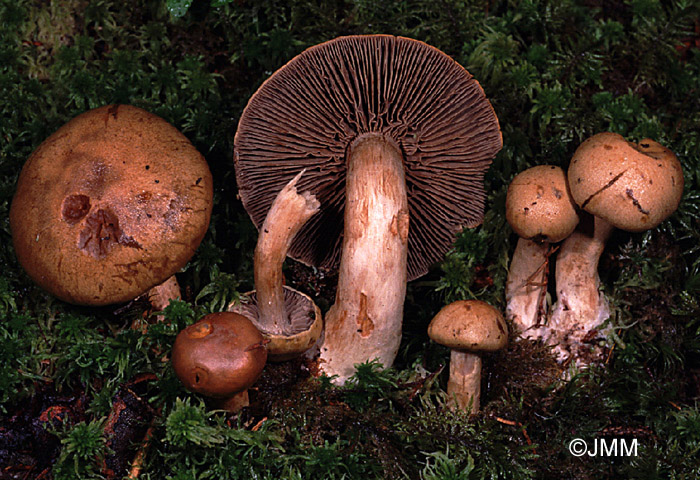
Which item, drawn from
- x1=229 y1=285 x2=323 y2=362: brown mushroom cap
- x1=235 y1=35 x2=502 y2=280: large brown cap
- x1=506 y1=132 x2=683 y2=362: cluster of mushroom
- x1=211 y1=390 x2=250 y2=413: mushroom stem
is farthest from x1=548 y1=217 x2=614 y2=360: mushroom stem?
x1=211 y1=390 x2=250 y2=413: mushroom stem

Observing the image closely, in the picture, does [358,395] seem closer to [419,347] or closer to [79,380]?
[419,347]

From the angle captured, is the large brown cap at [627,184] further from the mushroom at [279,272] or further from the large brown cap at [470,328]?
the mushroom at [279,272]

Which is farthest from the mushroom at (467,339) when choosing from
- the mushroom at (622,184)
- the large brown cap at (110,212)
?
the large brown cap at (110,212)

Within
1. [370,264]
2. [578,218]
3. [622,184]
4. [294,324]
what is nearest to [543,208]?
[578,218]

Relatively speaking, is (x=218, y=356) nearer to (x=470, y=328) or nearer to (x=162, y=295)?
(x=162, y=295)

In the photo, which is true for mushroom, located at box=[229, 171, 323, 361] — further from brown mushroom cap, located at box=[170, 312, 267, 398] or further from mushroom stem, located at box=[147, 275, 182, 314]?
mushroom stem, located at box=[147, 275, 182, 314]

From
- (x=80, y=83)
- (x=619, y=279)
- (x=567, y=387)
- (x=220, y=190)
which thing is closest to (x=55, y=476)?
(x=220, y=190)
